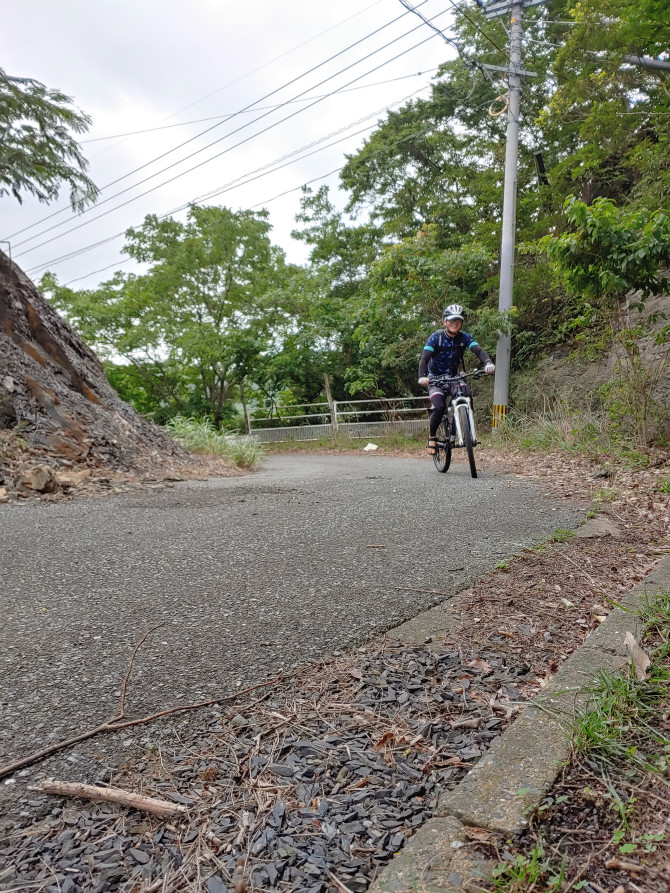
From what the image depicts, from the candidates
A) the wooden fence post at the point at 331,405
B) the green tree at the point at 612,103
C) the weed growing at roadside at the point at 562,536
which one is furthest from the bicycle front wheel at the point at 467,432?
the wooden fence post at the point at 331,405

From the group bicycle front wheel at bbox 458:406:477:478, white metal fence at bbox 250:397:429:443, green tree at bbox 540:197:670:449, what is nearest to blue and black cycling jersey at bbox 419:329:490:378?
bicycle front wheel at bbox 458:406:477:478

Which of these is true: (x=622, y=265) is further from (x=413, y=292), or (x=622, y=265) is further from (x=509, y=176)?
(x=413, y=292)

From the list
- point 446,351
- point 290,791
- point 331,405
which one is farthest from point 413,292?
point 290,791

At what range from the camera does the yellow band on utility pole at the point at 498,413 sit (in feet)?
39.6

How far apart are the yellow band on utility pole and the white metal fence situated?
10.7 ft

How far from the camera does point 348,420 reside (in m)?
17.4

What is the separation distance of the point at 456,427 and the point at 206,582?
14.3ft

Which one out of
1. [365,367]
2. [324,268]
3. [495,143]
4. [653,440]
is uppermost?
[495,143]

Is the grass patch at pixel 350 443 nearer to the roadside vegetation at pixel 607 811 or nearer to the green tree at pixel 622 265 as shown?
the green tree at pixel 622 265

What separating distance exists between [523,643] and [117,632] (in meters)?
1.45

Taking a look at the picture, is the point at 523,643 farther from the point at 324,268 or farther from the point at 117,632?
the point at 324,268

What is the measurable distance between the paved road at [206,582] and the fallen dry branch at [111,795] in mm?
187

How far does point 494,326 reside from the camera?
12.3 m

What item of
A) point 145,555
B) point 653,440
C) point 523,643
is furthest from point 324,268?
point 523,643
